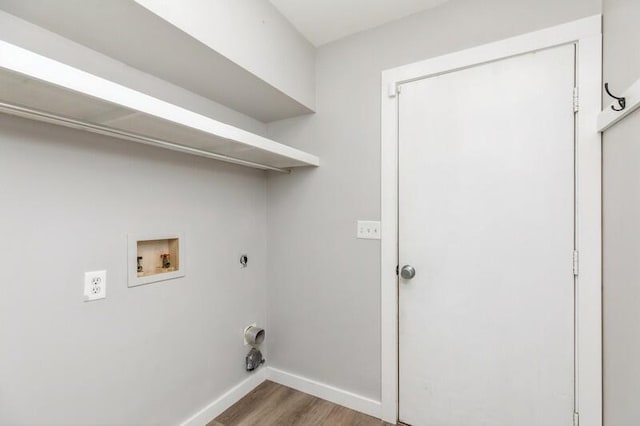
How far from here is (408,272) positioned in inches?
65.6

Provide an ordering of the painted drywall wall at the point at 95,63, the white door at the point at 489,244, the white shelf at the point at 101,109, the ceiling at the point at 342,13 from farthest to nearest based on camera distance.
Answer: the ceiling at the point at 342,13 → the white door at the point at 489,244 → the painted drywall wall at the point at 95,63 → the white shelf at the point at 101,109

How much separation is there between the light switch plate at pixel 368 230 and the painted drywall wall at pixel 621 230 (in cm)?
102

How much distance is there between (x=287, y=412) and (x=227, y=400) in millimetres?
385

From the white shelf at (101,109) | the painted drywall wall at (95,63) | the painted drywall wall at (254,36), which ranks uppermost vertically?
the painted drywall wall at (254,36)

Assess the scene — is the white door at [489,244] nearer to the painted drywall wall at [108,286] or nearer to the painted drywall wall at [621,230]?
the painted drywall wall at [621,230]

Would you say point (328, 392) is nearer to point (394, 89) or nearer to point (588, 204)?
point (588, 204)

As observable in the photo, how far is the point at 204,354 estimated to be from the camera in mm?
1734

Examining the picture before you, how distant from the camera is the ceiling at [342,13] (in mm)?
1607

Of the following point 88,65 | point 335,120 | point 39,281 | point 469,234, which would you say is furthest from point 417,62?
point 39,281

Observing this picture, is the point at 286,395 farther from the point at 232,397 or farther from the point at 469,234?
the point at 469,234

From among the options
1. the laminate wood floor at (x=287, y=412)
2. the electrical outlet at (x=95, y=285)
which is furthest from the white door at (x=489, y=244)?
the electrical outlet at (x=95, y=285)

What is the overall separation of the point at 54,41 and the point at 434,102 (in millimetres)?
1724

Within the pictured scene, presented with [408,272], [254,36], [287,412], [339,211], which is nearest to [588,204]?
[408,272]

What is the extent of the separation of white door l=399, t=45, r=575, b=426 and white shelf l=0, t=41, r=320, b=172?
36.0 inches
